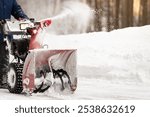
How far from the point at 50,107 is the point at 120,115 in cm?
51

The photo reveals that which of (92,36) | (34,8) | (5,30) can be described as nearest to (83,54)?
(92,36)

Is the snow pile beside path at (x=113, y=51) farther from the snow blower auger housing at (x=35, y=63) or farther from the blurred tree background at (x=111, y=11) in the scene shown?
the snow blower auger housing at (x=35, y=63)

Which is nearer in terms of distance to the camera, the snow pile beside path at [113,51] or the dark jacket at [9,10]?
the dark jacket at [9,10]

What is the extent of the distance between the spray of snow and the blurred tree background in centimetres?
6

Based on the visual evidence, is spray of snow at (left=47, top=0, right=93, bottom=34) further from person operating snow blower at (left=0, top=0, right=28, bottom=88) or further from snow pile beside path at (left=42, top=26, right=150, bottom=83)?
person operating snow blower at (left=0, top=0, right=28, bottom=88)

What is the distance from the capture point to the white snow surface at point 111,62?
508cm

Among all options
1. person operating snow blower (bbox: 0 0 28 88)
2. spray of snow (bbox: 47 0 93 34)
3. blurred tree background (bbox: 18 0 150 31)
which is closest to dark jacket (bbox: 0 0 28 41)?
person operating snow blower (bbox: 0 0 28 88)

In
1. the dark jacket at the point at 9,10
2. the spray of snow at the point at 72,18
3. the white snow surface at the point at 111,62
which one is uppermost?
the dark jacket at the point at 9,10

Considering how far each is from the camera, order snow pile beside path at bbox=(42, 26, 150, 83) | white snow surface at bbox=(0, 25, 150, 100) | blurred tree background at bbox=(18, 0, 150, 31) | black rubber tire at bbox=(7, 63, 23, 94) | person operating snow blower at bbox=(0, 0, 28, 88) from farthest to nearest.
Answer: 1. blurred tree background at bbox=(18, 0, 150, 31)
2. snow pile beside path at bbox=(42, 26, 150, 83)
3. person operating snow blower at bbox=(0, 0, 28, 88)
4. white snow surface at bbox=(0, 25, 150, 100)
5. black rubber tire at bbox=(7, 63, 23, 94)

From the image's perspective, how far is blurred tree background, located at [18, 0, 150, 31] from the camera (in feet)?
20.2

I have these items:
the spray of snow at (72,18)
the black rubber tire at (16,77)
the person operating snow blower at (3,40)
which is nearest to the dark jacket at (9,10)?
the person operating snow blower at (3,40)

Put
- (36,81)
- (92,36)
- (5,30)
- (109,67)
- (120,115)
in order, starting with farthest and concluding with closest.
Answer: (92,36)
(109,67)
(5,30)
(36,81)
(120,115)

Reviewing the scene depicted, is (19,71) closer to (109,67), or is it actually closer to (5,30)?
(5,30)

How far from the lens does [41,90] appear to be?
4820 millimetres
